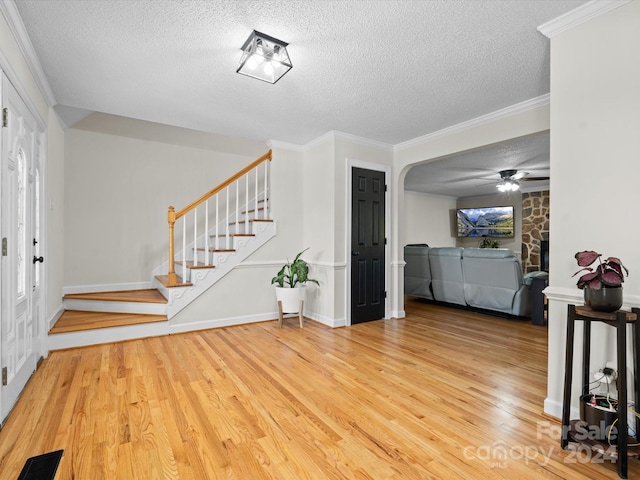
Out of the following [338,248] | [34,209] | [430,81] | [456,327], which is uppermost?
[430,81]

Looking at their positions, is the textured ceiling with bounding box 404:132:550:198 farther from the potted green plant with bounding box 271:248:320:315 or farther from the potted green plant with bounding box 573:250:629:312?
the potted green plant with bounding box 271:248:320:315

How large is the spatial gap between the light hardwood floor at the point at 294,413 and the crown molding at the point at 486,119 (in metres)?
2.43

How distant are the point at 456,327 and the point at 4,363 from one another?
14.2ft

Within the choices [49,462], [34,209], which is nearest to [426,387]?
[49,462]

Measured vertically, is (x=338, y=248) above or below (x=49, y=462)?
above

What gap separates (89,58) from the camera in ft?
8.14

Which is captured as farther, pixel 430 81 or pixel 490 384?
pixel 430 81

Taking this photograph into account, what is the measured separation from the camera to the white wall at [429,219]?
9.10 meters

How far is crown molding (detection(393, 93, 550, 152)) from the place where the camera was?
3.09m

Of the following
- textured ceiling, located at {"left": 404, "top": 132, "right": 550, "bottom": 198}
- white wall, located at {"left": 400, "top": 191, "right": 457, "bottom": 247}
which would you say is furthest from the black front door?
white wall, located at {"left": 400, "top": 191, "right": 457, "bottom": 247}

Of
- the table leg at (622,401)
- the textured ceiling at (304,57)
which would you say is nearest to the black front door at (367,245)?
the textured ceiling at (304,57)

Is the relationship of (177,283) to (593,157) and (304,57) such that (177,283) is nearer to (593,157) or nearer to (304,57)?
(304,57)

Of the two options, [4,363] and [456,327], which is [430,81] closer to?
[456,327]

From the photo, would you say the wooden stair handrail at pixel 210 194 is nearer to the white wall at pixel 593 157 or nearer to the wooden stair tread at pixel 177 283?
the wooden stair tread at pixel 177 283
